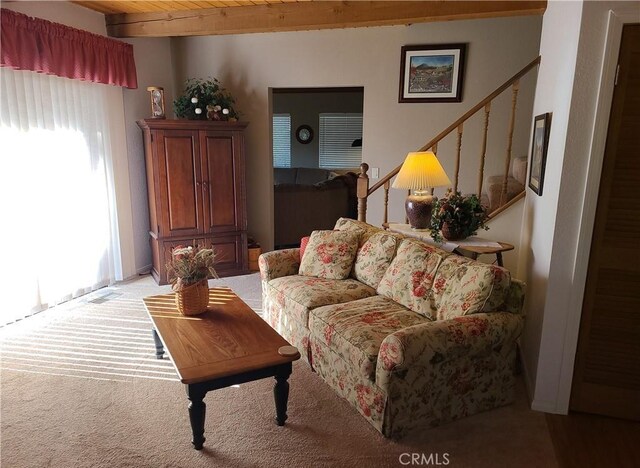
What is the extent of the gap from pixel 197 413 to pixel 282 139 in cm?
776

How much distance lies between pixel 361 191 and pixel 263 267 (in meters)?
1.22

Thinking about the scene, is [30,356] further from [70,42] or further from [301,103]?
[301,103]

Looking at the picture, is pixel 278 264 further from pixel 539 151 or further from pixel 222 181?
pixel 539 151

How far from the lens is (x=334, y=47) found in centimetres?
479

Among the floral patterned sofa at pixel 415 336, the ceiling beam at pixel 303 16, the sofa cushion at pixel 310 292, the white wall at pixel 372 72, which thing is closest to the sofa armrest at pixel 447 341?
the floral patterned sofa at pixel 415 336

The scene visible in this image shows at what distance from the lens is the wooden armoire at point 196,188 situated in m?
4.46

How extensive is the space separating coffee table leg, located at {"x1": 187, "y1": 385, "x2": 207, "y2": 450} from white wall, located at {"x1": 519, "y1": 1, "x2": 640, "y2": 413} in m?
1.76

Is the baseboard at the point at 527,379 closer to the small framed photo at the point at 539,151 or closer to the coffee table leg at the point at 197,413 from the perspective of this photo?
the small framed photo at the point at 539,151

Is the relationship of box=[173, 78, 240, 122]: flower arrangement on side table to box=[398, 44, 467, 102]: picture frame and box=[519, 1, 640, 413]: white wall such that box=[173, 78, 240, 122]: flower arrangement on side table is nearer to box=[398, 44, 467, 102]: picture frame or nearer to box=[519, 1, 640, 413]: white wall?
box=[398, 44, 467, 102]: picture frame

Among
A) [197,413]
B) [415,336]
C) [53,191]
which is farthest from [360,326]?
[53,191]

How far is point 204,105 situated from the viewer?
4.63 m

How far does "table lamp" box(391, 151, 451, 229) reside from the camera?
10.8 ft

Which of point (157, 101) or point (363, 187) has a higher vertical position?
point (157, 101)

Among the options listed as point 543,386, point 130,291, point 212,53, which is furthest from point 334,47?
point 543,386
